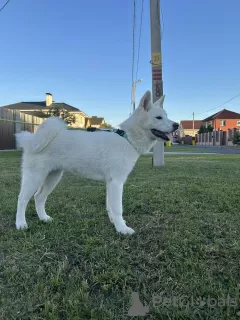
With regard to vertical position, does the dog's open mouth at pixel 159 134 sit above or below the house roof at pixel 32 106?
below

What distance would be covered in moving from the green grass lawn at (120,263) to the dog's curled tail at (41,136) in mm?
770

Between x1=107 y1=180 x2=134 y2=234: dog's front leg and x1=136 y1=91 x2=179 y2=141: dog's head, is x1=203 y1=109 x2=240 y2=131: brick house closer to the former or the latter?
x1=136 y1=91 x2=179 y2=141: dog's head

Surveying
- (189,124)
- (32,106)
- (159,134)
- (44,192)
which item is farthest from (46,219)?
(189,124)

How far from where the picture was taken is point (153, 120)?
8.51 feet

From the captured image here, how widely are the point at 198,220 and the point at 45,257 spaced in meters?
1.57

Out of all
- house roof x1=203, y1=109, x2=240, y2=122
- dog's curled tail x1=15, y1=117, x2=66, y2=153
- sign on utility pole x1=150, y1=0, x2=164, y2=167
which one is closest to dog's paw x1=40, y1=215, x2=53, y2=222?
dog's curled tail x1=15, y1=117, x2=66, y2=153

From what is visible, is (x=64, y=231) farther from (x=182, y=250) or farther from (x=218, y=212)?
(x=218, y=212)

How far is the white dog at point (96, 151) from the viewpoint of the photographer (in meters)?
2.51

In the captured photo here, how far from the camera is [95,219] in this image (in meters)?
2.89

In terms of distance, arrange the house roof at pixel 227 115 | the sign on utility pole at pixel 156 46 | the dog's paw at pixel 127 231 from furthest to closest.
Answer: the house roof at pixel 227 115 < the sign on utility pole at pixel 156 46 < the dog's paw at pixel 127 231

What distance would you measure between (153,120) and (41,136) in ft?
3.45

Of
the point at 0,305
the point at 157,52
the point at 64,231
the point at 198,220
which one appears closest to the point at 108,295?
the point at 0,305

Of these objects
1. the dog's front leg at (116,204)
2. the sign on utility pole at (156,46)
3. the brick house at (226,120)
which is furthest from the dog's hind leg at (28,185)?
the brick house at (226,120)

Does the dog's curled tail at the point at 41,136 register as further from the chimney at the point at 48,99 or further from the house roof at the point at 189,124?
the house roof at the point at 189,124
